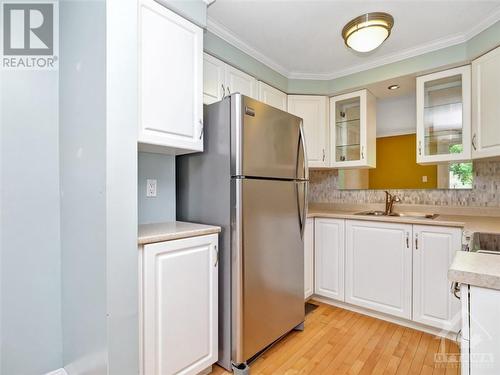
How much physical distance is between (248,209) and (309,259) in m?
1.21

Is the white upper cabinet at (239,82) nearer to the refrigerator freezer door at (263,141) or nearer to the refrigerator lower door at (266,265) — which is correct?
the refrigerator freezer door at (263,141)

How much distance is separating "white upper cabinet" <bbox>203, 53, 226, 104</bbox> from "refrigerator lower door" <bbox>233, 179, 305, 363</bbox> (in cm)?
79

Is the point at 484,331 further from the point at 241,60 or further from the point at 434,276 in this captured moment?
the point at 241,60

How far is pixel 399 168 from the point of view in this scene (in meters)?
2.71

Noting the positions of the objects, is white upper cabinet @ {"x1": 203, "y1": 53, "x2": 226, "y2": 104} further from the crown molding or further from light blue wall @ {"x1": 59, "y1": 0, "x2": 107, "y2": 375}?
light blue wall @ {"x1": 59, "y1": 0, "x2": 107, "y2": 375}

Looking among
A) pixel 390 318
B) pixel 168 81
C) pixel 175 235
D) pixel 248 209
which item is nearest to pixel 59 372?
pixel 175 235

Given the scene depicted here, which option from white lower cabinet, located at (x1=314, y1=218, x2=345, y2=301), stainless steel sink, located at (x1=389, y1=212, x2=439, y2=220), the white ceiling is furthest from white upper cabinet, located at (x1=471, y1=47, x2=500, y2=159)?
white lower cabinet, located at (x1=314, y1=218, x2=345, y2=301)

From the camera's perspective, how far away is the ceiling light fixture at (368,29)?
1.79 m

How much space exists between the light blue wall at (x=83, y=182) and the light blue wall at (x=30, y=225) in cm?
7

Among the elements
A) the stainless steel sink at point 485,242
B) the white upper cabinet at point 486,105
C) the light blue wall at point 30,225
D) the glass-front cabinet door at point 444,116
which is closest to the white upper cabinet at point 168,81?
the light blue wall at point 30,225

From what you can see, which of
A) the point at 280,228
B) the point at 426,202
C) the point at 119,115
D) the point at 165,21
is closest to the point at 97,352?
the point at 119,115

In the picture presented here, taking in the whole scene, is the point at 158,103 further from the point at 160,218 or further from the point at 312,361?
the point at 312,361

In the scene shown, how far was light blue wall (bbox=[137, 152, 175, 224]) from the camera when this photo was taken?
1754 millimetres

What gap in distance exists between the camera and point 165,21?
1490 millimetres
